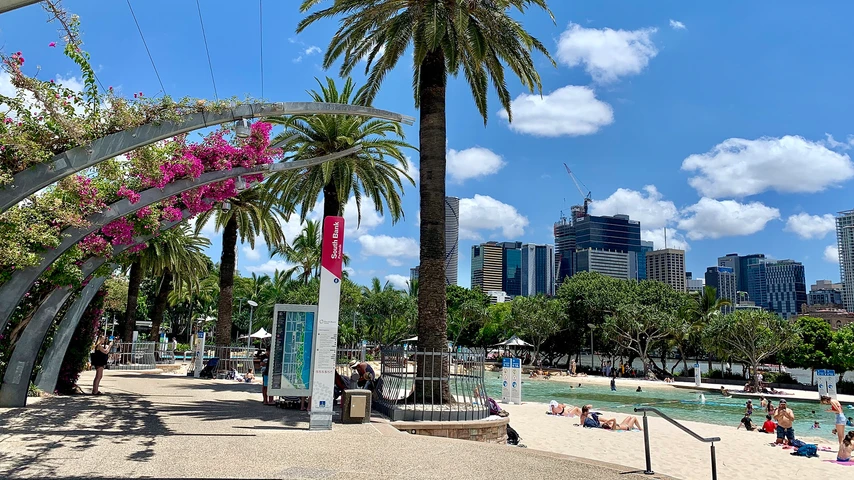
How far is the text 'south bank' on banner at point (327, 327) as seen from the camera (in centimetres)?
1080

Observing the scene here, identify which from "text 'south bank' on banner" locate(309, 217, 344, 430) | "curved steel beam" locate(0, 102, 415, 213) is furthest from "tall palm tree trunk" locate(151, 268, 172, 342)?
"curved steel beam" locate(0, 102, 415, 213)

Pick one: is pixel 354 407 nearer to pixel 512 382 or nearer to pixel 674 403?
pixel 512 382

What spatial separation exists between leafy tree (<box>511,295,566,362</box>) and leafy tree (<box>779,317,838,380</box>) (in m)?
23.0

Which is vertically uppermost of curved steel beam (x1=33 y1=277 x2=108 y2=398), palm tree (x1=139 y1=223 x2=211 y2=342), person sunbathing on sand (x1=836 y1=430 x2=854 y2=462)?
palm tree (x1=139 y1=223 x2=211 y2=342)

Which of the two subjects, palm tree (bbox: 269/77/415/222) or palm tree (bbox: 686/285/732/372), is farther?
palm tree (bbox: 686/285/732/372)

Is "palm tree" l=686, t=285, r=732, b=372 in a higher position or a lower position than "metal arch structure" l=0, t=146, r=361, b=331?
higher

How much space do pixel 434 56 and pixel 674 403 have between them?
980 inches

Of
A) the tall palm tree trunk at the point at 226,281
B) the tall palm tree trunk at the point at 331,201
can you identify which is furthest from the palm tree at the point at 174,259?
the tall palm tree trunk at the point at 331,201

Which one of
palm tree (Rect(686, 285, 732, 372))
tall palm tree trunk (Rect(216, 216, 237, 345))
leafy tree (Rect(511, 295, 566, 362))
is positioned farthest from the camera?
leafy tree (Rect(511, 295, 566, 362))

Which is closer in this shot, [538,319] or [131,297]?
[131,297]

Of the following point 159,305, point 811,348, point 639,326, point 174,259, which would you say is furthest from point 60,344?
point 811,348

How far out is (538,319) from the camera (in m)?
61.2

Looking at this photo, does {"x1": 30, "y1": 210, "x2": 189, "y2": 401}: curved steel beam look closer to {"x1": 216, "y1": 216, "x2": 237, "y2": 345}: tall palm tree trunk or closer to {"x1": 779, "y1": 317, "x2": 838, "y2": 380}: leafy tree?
{"x1": 216, "y1": 216, "x2": 237, "y2": 345}: tall palm tree trunk

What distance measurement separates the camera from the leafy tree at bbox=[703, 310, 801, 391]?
129 feet
